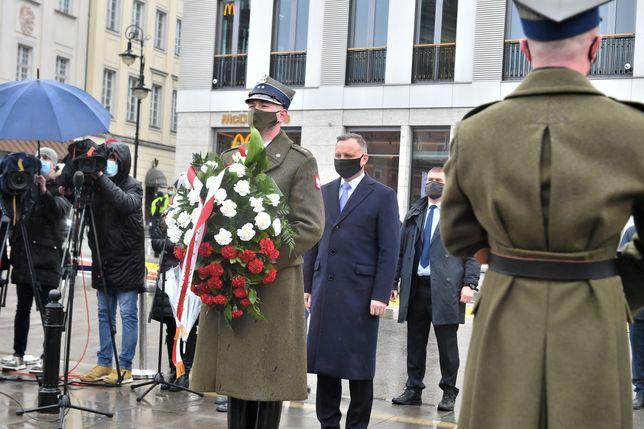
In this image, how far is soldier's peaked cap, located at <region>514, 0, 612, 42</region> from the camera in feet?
9.50

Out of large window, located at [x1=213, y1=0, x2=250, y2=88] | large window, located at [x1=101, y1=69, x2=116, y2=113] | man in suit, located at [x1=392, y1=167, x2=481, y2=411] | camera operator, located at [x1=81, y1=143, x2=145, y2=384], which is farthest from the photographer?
large window, located at [x1=101, y1=69, x2=116, y2=113]

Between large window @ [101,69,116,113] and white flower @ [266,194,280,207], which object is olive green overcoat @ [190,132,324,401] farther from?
large window @ [101,69,116,113]

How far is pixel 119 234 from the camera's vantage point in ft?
26.5

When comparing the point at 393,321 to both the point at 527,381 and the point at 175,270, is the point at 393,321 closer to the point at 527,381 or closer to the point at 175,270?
the point at 175,270

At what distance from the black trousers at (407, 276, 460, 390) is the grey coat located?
0.09 meters

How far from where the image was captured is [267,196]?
4973mm

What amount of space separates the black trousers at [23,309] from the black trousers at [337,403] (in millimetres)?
3552

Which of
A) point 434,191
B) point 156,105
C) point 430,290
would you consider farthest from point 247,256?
point 156,105

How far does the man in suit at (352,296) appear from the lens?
631cm

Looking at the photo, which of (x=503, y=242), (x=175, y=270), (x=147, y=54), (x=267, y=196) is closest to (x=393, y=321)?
(x=175, y=270)

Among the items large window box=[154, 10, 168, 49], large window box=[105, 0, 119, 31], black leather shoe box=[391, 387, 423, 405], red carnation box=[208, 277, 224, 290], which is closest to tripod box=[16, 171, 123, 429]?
red carnation box=[208, 277, 224, 290]

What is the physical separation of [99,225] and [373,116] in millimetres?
19383

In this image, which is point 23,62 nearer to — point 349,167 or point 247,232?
point 349,167

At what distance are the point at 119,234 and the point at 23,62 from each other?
112 feet
